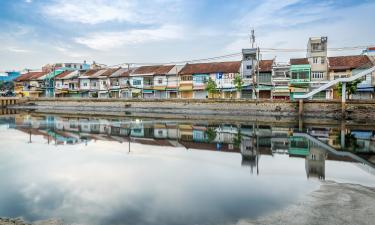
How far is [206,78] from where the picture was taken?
53938mm

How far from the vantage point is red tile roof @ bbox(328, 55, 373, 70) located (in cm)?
4406

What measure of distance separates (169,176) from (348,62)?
42.9 meters

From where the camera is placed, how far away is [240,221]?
22.5 feet

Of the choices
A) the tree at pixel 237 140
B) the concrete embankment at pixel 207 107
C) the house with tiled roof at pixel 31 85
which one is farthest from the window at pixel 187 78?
the house with tiled roof at pixel 31 85

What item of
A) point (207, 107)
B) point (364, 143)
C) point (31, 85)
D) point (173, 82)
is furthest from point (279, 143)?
point (31, 85)

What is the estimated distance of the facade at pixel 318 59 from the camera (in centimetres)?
4683

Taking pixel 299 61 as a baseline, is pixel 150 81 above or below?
below

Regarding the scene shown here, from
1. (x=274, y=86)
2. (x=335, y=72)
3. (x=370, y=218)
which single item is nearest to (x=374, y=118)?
(x=335, y=72)

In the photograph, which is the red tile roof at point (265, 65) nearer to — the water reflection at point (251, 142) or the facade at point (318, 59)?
the facade at point (318, 59)

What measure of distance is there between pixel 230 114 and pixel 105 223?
116ft

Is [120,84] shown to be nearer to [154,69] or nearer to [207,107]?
[154,69]

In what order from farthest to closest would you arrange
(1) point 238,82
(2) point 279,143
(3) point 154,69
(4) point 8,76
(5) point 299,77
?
(4) point 8,76 → (3) point 154,69 → (1) point 238,82 → (5) point 299,77 → (2) point 279,143

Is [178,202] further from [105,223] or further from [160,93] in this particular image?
[160,93]

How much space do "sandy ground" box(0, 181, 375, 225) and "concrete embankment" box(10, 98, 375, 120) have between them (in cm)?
2844
